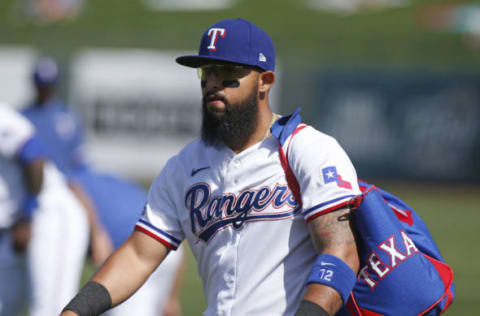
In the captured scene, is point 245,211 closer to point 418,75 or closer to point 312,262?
point 312,262

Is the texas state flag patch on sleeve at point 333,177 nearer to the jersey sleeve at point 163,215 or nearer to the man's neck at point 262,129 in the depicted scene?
the man's neck at point 262,129

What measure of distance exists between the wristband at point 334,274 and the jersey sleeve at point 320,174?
19 centimetres

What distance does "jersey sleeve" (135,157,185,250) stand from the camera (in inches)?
142

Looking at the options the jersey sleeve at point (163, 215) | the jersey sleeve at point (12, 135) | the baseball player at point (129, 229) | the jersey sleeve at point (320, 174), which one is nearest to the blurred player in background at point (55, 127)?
the baseball player at point (129, 229)

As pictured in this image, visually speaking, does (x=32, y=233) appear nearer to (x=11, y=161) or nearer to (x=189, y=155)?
(x=11, y=161)

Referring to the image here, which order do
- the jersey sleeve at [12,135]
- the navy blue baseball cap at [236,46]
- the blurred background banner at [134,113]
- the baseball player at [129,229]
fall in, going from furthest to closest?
1. the blurred background banner at [134,113]
2. the baseball player at [129,229]
3. the jersey sleeve at [12,135]
4. the navy blue baseball cap at [236,46]

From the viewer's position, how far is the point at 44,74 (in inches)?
302

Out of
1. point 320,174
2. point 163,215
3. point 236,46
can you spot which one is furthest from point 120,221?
point 320,174

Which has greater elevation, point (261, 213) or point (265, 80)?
point (265, 80)

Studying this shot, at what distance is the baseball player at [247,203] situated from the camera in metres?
3.15

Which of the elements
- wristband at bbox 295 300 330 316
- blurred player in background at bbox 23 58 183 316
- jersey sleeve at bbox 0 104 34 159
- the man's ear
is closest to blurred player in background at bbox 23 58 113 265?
blurred player in background at bbox 23 58 183 316

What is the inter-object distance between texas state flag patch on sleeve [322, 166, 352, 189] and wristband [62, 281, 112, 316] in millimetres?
1082

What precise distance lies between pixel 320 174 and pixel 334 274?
1.26ft

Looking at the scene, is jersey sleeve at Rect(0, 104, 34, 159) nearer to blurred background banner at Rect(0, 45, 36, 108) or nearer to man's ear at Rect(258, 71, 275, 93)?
man's ear at Rect(258, 71, 275, 93)
